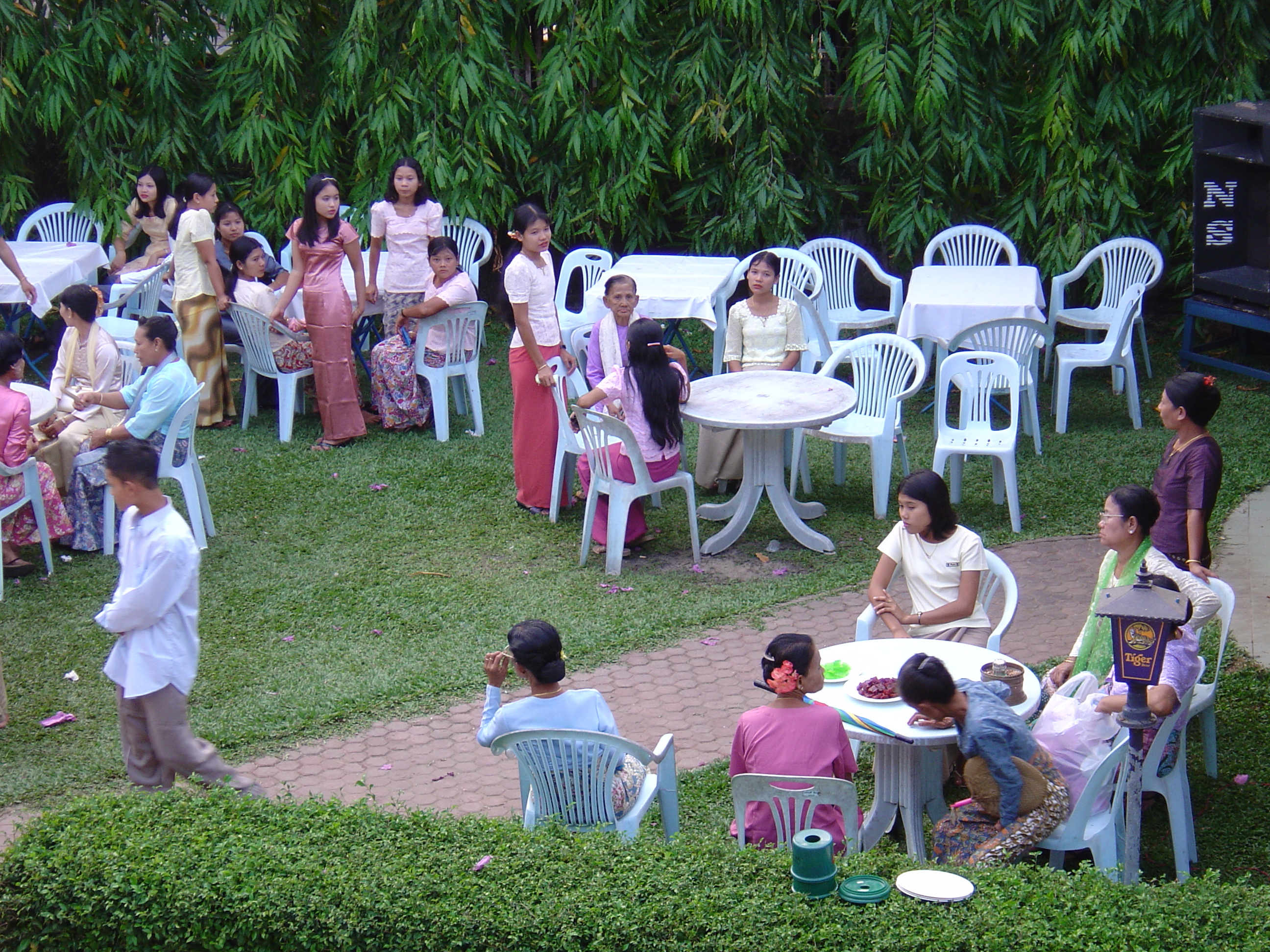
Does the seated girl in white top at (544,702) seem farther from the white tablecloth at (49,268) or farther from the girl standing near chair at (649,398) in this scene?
the white tablecloth at (49,268)

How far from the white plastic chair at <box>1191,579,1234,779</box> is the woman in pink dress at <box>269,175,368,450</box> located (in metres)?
5.90

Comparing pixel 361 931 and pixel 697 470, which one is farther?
pixel 697 470

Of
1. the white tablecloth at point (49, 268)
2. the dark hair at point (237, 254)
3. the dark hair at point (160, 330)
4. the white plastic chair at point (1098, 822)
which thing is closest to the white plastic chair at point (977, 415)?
the white plastic chair at point (1098, 822)

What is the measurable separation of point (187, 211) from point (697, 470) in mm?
3923

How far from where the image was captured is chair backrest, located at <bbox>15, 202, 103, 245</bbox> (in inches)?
459

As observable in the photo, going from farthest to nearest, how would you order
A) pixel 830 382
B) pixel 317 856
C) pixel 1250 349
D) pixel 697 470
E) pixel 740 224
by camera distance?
pixel 740 224, pixel 1250 349, pixel 697 470, pixel 830 382, pixel 317 856

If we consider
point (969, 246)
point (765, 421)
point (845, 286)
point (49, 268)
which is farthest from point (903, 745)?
point (49, 268)

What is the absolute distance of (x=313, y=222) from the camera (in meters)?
8.78

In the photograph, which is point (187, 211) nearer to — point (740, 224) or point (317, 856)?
point (740, 224)

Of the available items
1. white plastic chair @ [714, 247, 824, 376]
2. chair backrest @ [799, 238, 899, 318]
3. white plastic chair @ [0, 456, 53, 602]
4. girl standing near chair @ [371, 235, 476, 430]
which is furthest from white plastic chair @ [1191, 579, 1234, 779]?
chair backrest @ [799, 238, 899, 318]

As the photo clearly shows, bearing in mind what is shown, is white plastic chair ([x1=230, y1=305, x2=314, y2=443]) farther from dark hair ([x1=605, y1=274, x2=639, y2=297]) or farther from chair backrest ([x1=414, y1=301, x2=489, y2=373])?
dark hair ([x1=605, y1=274, x2=639, y2=297])

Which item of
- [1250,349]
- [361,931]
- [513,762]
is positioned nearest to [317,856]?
[361,931]

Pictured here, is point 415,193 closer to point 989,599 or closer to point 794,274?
point 794,274

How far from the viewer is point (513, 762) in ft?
18.1
